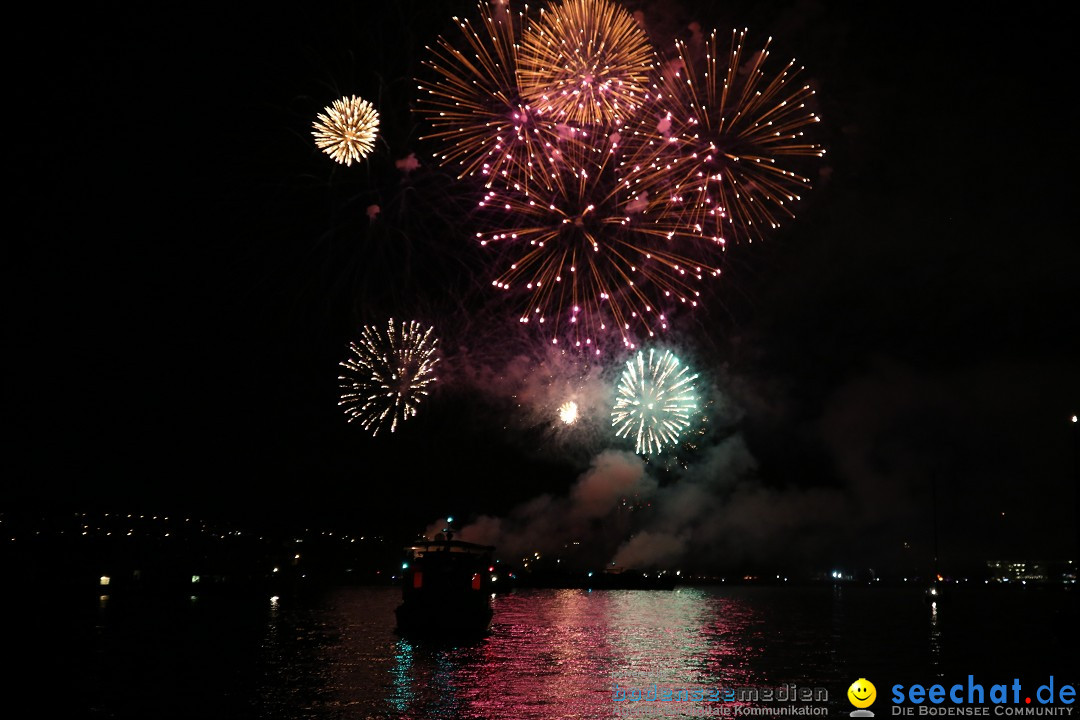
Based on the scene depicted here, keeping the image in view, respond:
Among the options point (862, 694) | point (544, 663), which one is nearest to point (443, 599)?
point (544, 663)

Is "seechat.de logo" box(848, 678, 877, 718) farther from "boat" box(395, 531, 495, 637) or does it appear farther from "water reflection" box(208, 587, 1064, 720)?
"boat" box(395, 531, 495, 637)

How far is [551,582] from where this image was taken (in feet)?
626

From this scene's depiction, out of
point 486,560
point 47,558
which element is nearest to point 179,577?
point 47,558

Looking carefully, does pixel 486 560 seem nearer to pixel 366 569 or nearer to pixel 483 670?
pixel 483 670

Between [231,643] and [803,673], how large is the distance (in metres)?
28.2

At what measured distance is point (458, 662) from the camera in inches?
1507

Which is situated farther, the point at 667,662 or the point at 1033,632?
the point at 1033,632

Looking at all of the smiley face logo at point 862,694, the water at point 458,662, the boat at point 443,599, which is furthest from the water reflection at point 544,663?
the boat at point 443,599

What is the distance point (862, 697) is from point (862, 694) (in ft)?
1.95

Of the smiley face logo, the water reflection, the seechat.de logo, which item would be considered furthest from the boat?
the smiley face logo

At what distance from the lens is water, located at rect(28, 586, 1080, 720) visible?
26.7 m

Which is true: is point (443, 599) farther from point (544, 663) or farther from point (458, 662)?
point (544, 663)

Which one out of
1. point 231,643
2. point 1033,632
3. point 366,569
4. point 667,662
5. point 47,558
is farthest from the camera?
point 366,569

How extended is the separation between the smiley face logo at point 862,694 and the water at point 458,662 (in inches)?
18.3
